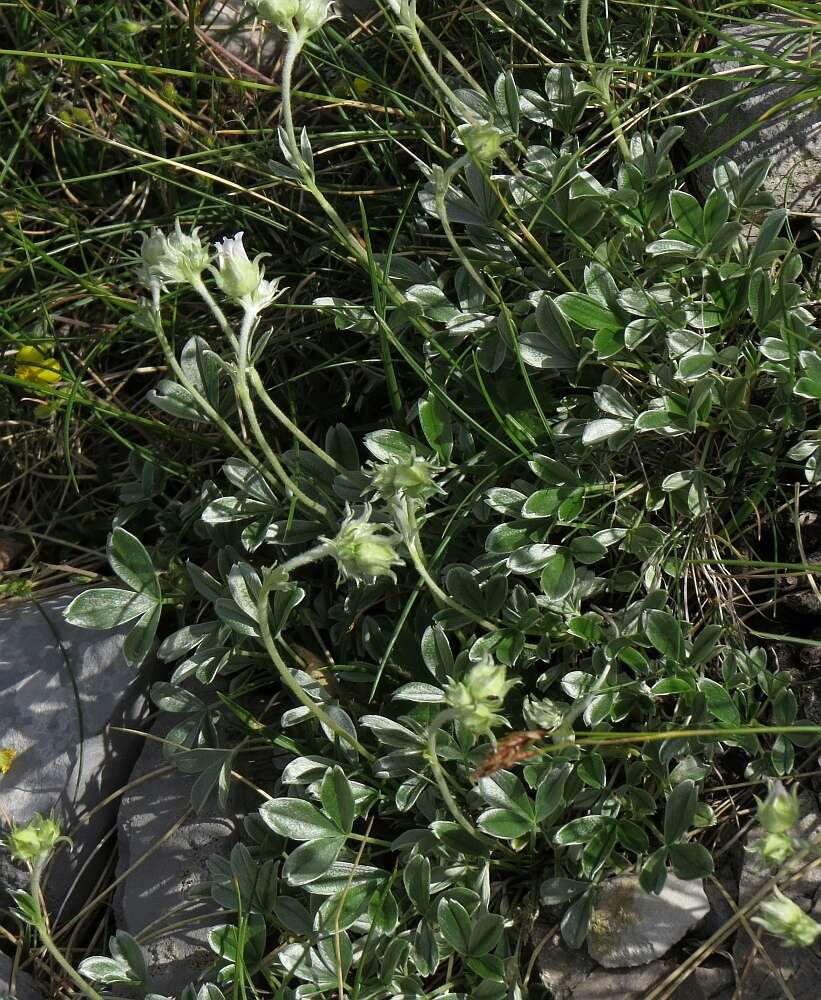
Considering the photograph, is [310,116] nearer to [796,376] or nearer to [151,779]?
[796,376]

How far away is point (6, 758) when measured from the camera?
81.9 inches

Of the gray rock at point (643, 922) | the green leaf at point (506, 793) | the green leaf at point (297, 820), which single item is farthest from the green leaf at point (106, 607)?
the gray rock at point (643, 922)

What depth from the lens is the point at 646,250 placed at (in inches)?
68.3

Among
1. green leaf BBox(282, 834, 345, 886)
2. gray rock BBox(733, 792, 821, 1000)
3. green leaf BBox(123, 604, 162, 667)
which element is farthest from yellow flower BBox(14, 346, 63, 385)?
gray rock BBox(733, 792, 821, 1000)

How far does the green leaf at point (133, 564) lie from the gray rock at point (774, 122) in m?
1.25

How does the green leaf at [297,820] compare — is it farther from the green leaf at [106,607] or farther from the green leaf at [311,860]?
the green leaf at [106,607]

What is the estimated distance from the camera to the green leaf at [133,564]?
1843 mm

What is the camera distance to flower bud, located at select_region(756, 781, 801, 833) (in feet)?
4.05

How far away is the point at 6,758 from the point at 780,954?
1.44 m

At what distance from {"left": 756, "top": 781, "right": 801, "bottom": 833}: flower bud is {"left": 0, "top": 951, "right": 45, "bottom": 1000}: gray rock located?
143cm

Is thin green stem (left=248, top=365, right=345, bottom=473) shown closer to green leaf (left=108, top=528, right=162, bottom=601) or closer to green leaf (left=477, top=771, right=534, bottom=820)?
green leaf (left=108, top=528, right=162, bottom=601)

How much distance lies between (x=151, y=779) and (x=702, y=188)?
5.02ft

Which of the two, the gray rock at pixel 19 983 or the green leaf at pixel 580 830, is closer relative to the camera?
the green leaf at pixel 580 830

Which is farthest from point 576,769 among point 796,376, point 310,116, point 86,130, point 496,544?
point 86,130
